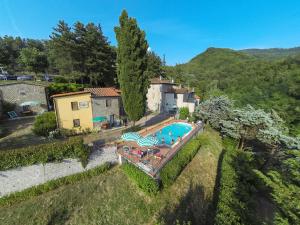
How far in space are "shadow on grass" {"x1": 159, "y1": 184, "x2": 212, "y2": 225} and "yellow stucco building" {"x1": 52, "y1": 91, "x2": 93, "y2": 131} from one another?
13514 mm

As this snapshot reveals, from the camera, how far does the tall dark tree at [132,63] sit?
1614 cm

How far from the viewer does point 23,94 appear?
2138 centimetres

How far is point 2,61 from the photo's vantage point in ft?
138

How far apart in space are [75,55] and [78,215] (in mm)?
28007

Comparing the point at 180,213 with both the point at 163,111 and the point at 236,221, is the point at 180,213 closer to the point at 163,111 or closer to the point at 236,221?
the point at 236,221

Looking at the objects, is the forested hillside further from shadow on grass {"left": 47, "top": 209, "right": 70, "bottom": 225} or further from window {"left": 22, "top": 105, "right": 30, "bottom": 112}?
window {"left": 22, "top": 105, "right": 30, "bottom": 112}

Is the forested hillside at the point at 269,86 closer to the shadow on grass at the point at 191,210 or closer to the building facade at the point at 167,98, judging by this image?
the building facade at the point at 167,98

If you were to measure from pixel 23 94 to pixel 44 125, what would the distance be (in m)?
10.6

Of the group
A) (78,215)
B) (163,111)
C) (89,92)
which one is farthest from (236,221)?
(163,111)

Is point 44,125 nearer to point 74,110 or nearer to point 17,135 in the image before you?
point 17,135

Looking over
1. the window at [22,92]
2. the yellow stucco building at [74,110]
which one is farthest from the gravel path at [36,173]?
the window at [22,92]

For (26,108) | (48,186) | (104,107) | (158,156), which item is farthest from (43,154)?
(26,108)

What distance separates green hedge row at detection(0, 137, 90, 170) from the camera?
984 cm

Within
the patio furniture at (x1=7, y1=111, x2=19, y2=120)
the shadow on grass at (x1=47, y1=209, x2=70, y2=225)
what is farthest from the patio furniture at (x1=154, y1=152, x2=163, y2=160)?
the patio furniture at (x1=7, y1=111, x2=19, y2=120)
